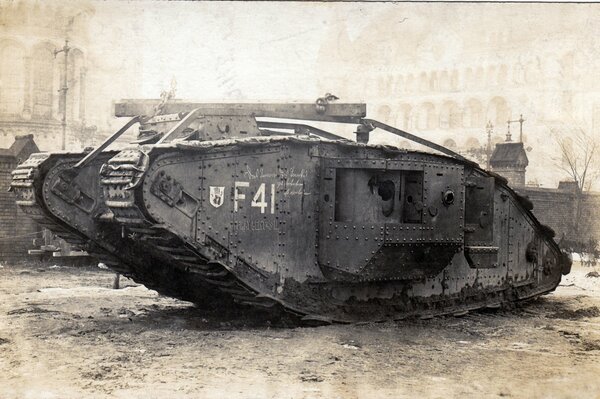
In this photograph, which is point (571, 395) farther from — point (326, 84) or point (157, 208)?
point (326, 84)

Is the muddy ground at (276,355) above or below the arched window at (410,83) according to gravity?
below

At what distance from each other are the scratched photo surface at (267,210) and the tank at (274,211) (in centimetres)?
6

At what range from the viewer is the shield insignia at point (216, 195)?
24.2 feet

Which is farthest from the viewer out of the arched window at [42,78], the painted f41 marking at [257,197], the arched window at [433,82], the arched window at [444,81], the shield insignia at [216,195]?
the arched window at [444,81]

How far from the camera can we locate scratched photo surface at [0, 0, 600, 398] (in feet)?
20.1

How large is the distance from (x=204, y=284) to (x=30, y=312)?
8.10 feet

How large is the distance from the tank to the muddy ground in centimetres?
48

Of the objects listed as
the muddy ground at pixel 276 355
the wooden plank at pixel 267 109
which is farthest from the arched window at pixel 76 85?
the muddy ground at pixel 276 355

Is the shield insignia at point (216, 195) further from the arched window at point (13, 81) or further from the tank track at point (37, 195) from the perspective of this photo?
the arched window at point (13, 81)

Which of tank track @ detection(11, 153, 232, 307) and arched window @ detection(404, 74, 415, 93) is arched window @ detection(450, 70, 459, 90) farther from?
tank track @ detection(11, 153, 232, 307)

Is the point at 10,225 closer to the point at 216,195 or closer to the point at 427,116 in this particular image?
the point at 216,195

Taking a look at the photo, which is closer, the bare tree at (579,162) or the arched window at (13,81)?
the arched window at (13,81)

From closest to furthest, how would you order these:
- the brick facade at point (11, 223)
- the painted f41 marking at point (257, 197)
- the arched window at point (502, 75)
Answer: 1. the painted f41 marking at point (257, 197)
2. the arched window at point (502, 75)
3. the brick facade at point (11, 223)

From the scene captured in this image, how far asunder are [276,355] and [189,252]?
1.45 meters
